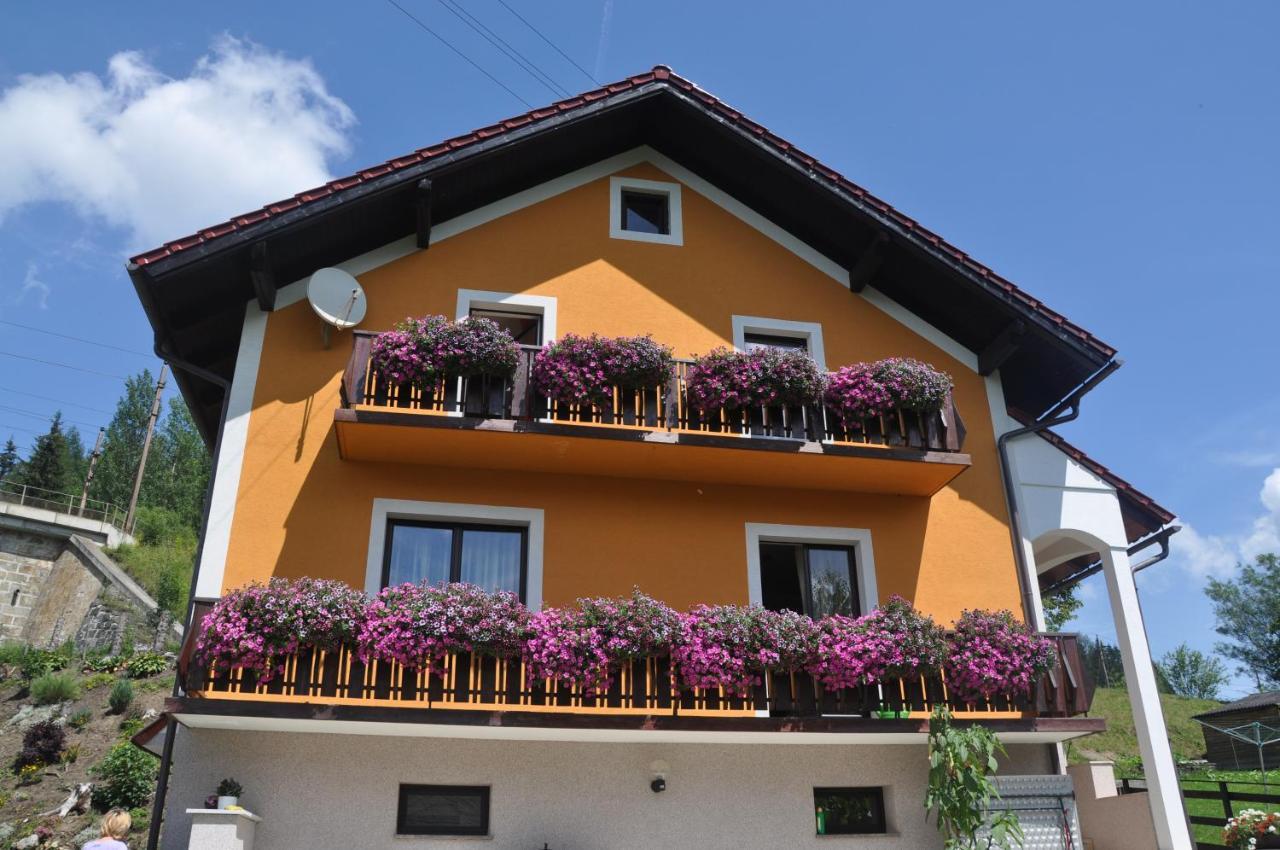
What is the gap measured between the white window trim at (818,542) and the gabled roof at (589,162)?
3575mm

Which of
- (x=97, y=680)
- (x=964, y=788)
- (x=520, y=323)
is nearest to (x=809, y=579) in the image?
(x=964, y=788)

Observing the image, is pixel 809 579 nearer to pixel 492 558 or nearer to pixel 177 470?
pixel 492 558

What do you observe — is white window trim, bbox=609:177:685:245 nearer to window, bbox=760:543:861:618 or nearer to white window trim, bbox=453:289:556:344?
white window trim, bbox=453:289:556:344

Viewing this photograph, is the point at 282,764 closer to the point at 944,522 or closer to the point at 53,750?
the point at 944,522

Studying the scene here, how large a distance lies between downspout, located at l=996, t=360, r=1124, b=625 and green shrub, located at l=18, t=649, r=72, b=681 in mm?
32075

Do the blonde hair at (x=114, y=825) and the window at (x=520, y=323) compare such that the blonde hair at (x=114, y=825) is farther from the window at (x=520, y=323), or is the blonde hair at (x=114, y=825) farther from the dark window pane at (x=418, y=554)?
the window at (x=520, y=323)

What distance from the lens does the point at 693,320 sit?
13.9 metres

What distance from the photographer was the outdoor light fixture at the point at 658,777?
1074 centimetres

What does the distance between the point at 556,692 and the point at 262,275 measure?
599 cm

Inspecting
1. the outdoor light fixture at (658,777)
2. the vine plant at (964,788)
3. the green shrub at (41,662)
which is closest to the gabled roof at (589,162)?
the vine plant at (964,788)

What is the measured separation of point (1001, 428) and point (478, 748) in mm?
8112

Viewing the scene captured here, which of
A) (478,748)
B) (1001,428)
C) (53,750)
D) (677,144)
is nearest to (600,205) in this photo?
(677,144)

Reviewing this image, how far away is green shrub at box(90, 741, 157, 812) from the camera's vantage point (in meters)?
24.4

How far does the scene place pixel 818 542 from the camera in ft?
42.0
